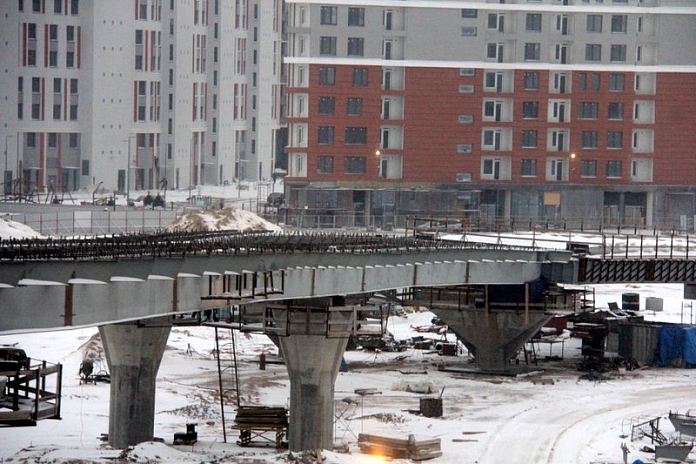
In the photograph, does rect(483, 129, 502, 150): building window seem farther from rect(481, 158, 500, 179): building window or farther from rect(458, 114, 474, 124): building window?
rect(458, 114, 474, 124): building window

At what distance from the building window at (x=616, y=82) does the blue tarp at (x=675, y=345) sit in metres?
54.0

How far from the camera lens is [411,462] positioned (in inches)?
1879

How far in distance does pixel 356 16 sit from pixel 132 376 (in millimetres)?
70050

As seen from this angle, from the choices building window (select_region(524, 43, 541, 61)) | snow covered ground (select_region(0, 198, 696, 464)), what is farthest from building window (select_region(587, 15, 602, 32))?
snow covered ground (select_region(0, 198, 696, 464))

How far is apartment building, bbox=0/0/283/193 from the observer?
136875 millimetres

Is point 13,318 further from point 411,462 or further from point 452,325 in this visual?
point 452,325

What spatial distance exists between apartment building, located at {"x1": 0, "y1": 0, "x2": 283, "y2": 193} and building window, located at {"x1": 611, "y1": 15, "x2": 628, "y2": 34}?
41261 millimetres

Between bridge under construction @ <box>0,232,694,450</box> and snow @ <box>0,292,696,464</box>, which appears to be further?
snow @ <box>0,292,696,464</box>

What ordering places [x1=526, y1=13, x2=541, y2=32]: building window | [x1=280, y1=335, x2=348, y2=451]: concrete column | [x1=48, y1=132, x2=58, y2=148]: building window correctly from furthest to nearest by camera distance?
1. [x1=48, y1=132, x2=58, y2=148]: building window
2. [x1=526, y1=13, x2=541, y2=32]: building window
3. [x1=280, y1=335, x2=348, y2=451]: concrete column

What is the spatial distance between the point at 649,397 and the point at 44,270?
27.5m

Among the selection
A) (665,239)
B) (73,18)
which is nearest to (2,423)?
(665,239)

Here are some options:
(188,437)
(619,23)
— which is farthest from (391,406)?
(619,23)

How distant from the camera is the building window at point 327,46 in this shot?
116375mm

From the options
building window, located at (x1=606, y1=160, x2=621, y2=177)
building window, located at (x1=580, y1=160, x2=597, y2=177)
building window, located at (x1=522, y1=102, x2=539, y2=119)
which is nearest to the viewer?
building window, located at (x1=522, y1=102, x2=539, y2=119)
